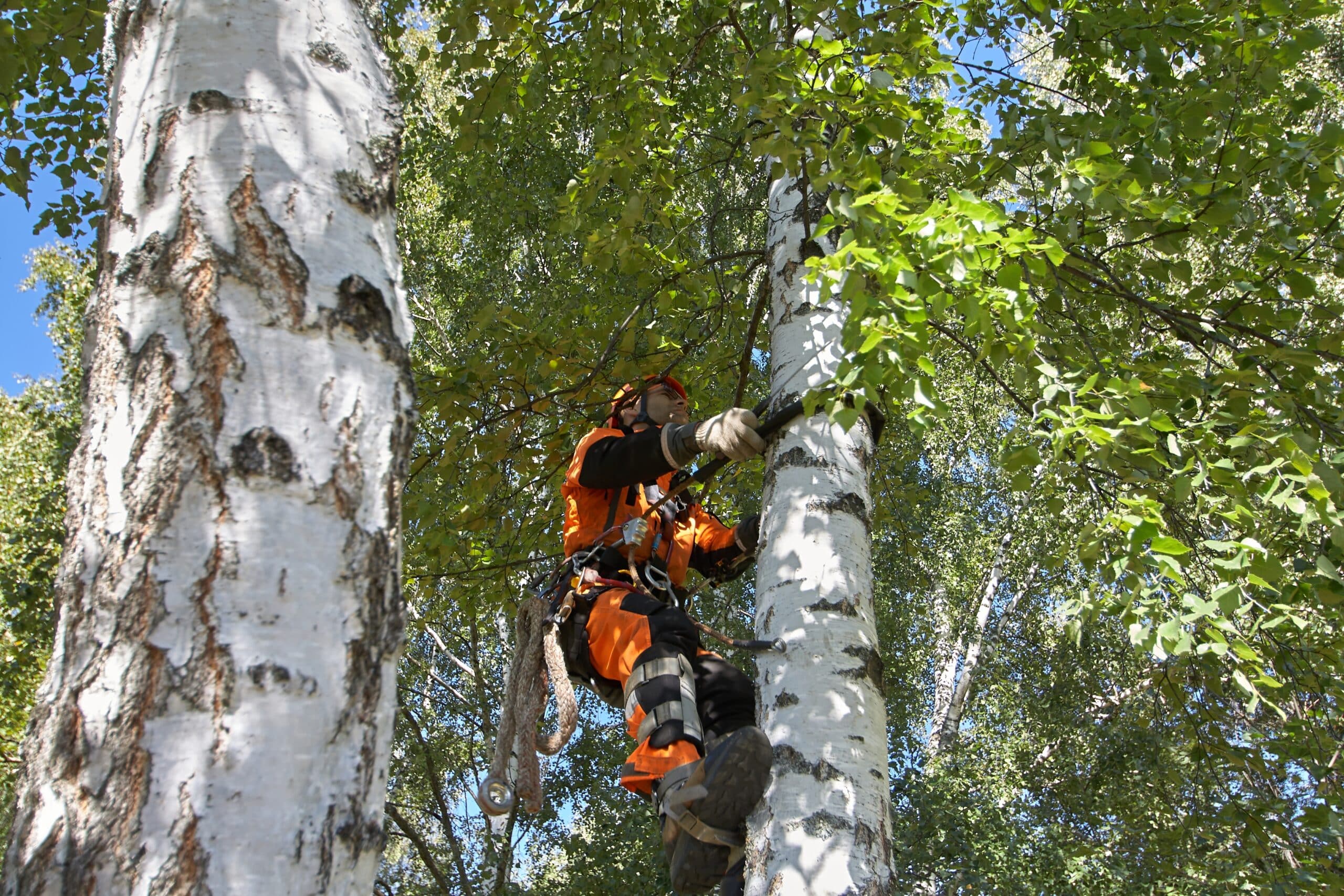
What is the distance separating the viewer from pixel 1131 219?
9.27 feet

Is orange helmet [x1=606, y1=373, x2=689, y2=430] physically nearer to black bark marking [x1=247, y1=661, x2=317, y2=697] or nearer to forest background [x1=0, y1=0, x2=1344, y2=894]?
forest background [x1=0, y1=0, x2=1344, y2=894]

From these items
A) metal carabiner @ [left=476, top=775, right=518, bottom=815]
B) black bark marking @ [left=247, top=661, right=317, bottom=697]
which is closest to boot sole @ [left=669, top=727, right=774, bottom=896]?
metal carabiner @ [left=476, top=775, right=518, bottom=815]

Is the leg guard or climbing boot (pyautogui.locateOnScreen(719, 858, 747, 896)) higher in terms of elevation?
the leg guard

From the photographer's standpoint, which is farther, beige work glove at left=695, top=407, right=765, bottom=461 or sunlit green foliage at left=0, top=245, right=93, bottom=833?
sunlit green foliage at left=0, top=245, right=93, bottom=833

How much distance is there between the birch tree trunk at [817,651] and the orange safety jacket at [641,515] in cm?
65

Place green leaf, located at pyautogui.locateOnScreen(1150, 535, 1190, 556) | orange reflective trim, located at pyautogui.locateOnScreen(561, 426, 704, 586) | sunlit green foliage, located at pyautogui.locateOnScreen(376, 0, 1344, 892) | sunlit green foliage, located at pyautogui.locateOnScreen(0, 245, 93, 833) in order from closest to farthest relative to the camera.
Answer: green leaf, located at pyautogui.locateOnScreen(1150, 535, 1190, 556), sunlit green foliage, located at pyautogui.locateOnScreen(376, 0, 1344, 892), orange reflective trim, located at pyautogui.locateOnScreen(561, 426, 704, 586), sunlit green foliage, located at pyautogui.locateOnScreen(0, 245, 93, 833)

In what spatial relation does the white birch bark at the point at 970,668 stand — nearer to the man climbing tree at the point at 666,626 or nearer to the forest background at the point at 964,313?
the forest background at the point at 964,313

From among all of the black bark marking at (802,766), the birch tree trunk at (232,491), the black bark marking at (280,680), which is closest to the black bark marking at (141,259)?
the birch tree trunk at (232,491)

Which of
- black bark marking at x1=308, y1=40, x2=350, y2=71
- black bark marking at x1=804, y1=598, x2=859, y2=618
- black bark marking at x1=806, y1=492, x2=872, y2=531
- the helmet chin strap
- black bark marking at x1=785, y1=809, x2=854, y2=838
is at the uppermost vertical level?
the helmet chin strap

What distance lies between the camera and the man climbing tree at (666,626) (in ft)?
8.60

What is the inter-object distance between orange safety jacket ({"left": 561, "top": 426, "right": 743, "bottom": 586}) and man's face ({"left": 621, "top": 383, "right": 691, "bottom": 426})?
0.14 meters

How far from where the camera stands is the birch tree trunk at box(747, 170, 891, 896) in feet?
7.52

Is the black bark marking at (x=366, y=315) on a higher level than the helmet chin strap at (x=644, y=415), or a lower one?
lower

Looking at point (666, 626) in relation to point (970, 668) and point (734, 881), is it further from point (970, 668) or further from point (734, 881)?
point (970, 668)
